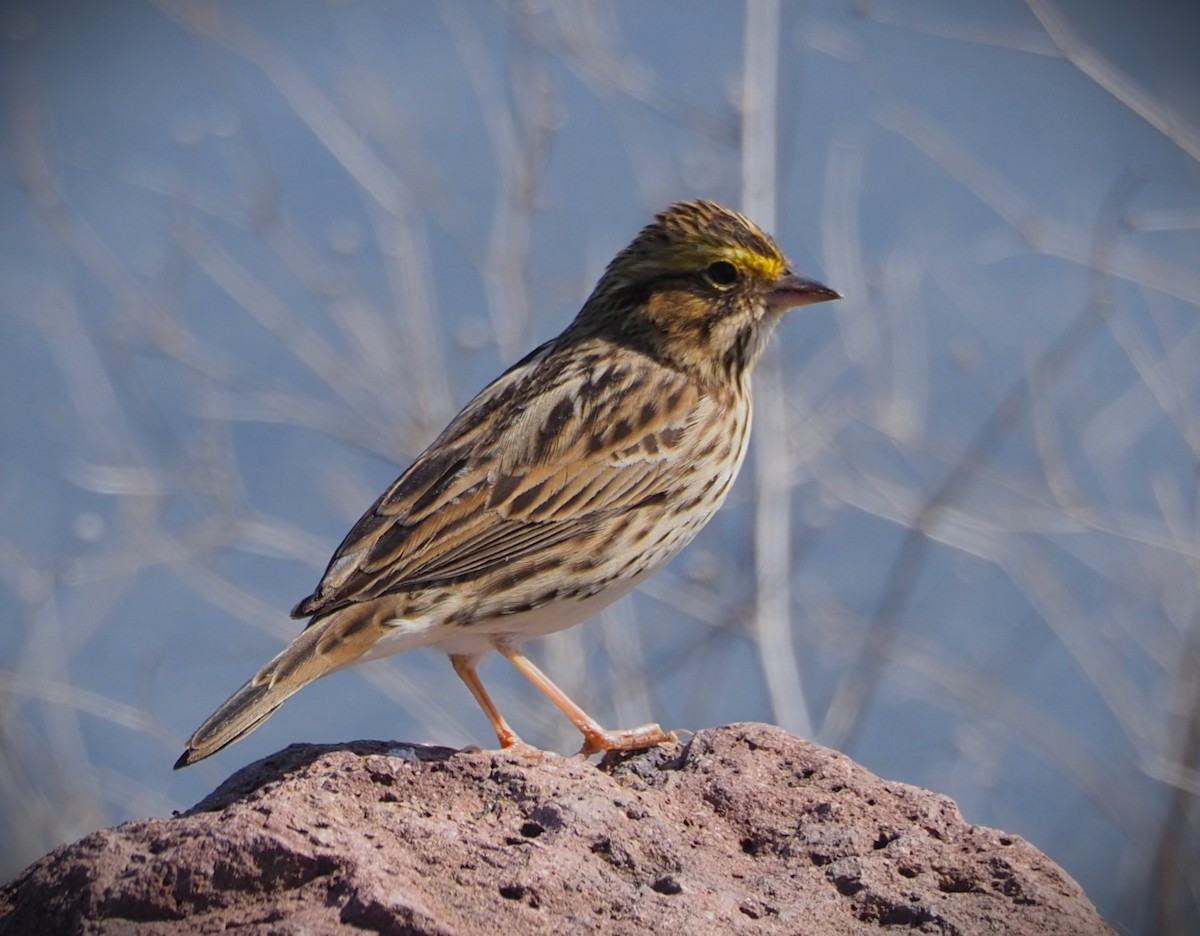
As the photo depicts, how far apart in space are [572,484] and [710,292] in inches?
42.7

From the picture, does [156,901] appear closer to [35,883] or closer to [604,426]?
[35,883]

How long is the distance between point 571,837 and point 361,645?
4.78ft

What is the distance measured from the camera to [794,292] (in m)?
6.49

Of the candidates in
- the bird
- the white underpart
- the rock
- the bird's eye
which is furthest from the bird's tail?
the bird's eye

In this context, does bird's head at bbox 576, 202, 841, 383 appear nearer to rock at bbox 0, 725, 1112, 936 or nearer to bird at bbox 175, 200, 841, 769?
bird at bbox 175, 200, 841, 769

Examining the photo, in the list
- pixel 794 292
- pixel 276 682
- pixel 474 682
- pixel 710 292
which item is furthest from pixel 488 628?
pixel 794 292

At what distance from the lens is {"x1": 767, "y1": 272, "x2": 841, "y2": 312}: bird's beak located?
21.2 feet

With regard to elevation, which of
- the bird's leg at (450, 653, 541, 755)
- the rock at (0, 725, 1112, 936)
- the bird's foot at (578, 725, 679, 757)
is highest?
the bird's leg at (450, 653, 541, 755)

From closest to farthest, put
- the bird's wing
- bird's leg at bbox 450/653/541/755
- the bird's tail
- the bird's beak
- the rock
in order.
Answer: the rock
the bird's tail
the bird's wing
bird's leg at bbox 450/653/541/755
the bird's beak

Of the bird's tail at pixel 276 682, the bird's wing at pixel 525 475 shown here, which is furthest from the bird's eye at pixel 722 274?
the bird's tail at pixel 276 682

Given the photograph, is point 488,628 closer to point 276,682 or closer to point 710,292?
point 276,682

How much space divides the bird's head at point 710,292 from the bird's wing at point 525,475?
0.15 meters

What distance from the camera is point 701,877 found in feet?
12.8

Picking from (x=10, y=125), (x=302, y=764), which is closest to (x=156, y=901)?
(x=302, y=764)
